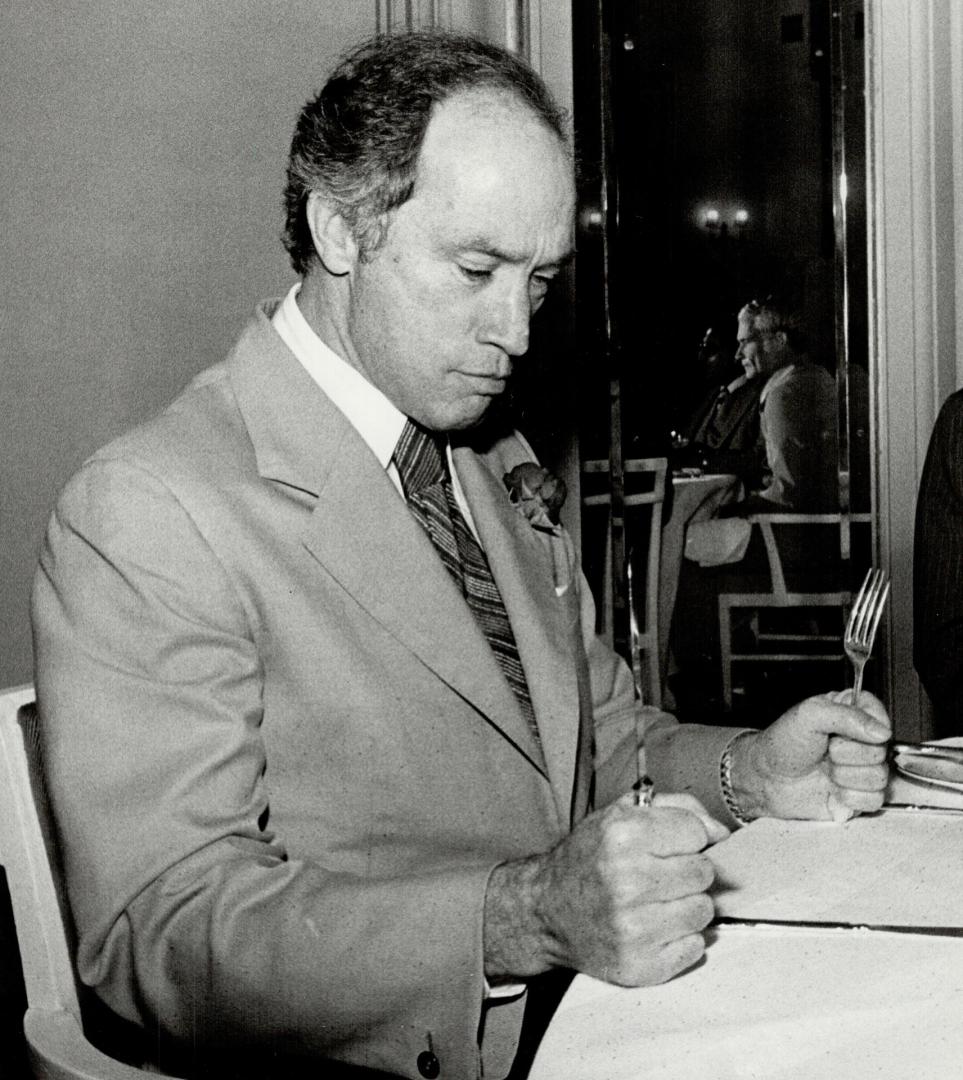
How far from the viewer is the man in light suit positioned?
1.00 m

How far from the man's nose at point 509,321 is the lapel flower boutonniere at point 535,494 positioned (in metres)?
0.28

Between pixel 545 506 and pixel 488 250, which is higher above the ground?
pixel 488 250

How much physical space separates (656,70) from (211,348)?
71.6 inches

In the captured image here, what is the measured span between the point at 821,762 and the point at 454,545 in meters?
0.42

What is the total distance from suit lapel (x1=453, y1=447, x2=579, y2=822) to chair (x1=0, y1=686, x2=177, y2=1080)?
1.58ft

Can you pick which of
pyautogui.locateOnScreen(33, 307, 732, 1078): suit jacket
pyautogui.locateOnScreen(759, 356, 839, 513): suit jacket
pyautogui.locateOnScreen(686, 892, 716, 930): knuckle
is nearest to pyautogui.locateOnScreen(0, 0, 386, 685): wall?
pyautogui.locateOnScreen(33, 307, 732, 1078): suit jacket

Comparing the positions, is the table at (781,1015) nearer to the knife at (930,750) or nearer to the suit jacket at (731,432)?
the knife at (930,750)

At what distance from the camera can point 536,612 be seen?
4.75ft

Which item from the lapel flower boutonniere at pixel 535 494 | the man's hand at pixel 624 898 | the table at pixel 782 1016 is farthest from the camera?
the lapel flower boutonniere at pixel 535 494

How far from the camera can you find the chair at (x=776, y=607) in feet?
14.3

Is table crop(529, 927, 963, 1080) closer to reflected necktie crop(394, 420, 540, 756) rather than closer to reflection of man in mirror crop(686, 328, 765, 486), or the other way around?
reflected necktie crop(394, 420, 540, 756)

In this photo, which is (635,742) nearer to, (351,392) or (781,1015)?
(351,392)

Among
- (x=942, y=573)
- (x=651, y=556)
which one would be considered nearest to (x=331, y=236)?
(x=942, y=573)

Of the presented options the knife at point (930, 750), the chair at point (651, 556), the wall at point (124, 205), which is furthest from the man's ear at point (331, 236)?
the chair at point (651, 556)
